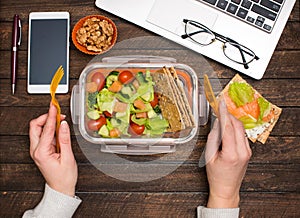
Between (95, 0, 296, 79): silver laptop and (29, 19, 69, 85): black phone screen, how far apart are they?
0.22m

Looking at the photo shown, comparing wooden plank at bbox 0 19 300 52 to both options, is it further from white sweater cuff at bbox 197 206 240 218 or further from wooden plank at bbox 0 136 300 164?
white sweater cuff at bbox 197 206 240 218

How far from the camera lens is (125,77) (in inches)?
46.4

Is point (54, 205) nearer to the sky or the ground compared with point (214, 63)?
nearer to the ground

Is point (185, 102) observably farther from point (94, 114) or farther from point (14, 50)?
point (14, 50)

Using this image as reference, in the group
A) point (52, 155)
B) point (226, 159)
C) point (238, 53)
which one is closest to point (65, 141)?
point (52, 155)

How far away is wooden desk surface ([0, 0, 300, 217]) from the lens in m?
1.24

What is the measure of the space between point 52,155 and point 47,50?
28 centimetres

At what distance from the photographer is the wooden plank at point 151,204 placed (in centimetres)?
124

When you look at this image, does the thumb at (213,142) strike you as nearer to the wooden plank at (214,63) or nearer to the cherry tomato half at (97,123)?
the wooden plank at (214,63)

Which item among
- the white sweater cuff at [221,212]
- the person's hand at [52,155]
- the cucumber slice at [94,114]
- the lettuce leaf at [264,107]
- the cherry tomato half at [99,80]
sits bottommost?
the white sweater cuff at [221,212]

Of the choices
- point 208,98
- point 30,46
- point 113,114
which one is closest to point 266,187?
point 208,98

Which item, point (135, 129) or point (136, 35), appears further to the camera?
point (136, 35)

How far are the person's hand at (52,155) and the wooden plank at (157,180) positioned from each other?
8 cm

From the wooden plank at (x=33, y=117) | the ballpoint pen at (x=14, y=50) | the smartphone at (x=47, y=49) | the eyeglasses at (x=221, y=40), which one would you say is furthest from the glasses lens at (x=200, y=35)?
the ballpoint pen at (x=14, y=50)
